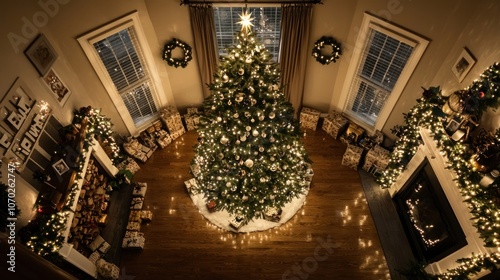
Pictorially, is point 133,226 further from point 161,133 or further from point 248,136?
point 248,136

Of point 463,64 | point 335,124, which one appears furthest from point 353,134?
point 463,64

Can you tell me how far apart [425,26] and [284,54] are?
2902 mm

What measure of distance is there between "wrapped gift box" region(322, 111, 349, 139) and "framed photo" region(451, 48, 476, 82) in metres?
3.16

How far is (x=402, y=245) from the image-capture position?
670 cm

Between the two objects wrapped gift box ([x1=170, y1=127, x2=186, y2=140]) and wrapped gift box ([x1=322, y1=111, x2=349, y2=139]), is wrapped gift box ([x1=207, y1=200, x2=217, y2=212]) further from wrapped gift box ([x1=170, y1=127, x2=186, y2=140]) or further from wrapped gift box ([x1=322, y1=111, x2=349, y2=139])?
wrapped gift box ([x1=322, y1=111, x2=349, y2=139])

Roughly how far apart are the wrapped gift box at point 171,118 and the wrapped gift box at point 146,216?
2.32 metres

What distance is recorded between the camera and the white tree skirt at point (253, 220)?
7027 millimetres

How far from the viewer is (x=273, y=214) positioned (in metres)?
7.12

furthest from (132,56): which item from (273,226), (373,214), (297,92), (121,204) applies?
(373,214)

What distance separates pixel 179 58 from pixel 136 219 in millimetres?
3687

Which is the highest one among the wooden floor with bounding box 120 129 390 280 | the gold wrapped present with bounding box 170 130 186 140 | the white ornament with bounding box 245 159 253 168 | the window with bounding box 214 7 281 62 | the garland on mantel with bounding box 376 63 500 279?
the window with bounding box 214 7 281 62

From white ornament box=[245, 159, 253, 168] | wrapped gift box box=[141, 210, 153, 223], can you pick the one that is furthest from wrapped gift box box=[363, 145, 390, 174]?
wrapped gift box box=[141, 210, 153, 223]

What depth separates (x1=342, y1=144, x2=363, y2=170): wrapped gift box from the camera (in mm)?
7746

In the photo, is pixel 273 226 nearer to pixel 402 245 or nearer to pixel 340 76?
pixel 402 245
